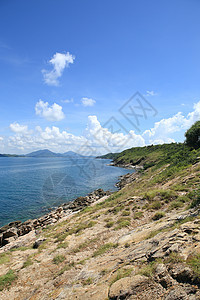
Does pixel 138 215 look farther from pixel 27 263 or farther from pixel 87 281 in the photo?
pixel 27 263

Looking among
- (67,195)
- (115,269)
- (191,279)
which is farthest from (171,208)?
(67,195)

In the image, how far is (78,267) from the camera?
26.2 feet

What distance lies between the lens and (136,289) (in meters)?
4.60

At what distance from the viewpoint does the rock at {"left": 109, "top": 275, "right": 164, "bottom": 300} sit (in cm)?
432

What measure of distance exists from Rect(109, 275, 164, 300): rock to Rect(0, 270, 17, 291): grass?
636cm

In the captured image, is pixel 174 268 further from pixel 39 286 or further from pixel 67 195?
pixel 67 195

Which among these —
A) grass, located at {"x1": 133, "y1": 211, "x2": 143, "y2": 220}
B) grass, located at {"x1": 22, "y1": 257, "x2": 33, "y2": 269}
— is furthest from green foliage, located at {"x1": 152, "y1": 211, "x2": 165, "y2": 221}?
grass, located at {"x1": 22, "y1": 257, "x2": 33, "y2": 269}

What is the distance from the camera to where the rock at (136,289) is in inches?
170

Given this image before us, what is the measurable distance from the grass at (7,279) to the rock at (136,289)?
6.36 meters

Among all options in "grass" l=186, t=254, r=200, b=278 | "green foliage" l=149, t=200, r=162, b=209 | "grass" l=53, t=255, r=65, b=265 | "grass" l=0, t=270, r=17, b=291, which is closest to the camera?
"grass" l=186, t=254, r=200, b=278

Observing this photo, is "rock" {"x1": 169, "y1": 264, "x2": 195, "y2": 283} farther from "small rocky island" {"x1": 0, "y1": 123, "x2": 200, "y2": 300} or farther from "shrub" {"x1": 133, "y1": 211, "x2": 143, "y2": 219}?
"shrub" {"x1": 133, "y1": 211, "x2": 143, "y2": 219}

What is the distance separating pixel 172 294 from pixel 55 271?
6819mm

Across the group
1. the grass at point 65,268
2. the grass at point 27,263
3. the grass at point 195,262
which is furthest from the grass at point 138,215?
the grass at point 27,263

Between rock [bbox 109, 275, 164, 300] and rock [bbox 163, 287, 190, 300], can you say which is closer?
rock [bbox 163, 287, 190, 300]
